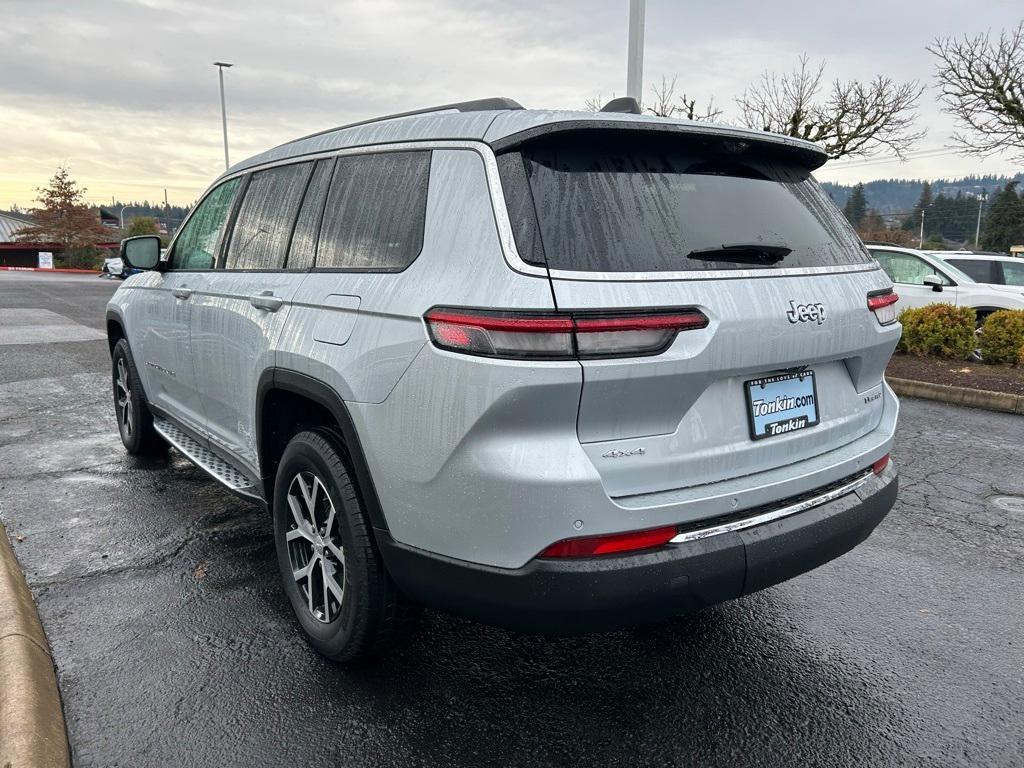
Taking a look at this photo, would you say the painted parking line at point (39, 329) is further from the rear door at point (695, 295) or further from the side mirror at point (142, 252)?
the rear door at point (695, 295)

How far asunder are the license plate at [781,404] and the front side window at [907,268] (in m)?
10.7

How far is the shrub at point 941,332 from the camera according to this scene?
32.6ft

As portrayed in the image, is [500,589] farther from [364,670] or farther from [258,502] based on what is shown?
[258,502]

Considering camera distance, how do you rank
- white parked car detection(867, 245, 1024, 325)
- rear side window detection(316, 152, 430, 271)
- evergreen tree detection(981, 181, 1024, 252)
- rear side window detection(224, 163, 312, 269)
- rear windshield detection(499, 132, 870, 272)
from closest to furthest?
rear windshield detection(499, 132, 870, 272)
rear side window detection(316, 152, 430, 271)
rear side window detection(224, 163, 312, 269)
white parked car detection(867, 245, 1024, 325)
evergreen tree detection(981, 181, 1024, 252)

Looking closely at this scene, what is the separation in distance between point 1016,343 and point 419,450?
31.6 feet

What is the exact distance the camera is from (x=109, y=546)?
12.9ft

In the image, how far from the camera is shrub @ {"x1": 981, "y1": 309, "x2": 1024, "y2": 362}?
941 cm

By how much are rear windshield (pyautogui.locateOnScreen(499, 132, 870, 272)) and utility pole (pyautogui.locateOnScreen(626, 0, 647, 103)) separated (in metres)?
7.77

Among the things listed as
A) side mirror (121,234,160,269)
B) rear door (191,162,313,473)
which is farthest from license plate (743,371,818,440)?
side mirror (121,234,160,269)

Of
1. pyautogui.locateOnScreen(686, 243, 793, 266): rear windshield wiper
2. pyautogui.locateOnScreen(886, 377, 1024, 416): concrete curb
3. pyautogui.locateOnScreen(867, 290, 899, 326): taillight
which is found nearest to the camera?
pyautogui.locateOnScreen(686, 243, 793, 266): rear windshield wiper

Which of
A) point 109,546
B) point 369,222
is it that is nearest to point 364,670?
point 369,222

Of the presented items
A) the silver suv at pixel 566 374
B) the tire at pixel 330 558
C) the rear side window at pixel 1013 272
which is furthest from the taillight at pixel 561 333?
the rear side window at pixel 1013 272

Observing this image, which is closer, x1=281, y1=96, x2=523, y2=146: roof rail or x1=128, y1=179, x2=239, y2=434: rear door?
x1=281, y1=96, x2=523, y2=146: roof rail

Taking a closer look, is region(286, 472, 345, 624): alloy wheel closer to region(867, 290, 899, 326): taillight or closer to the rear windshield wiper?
the rear windshield wiper
